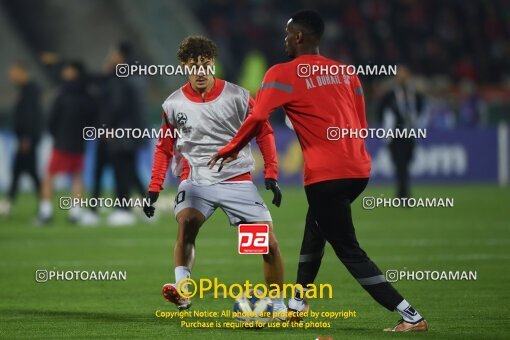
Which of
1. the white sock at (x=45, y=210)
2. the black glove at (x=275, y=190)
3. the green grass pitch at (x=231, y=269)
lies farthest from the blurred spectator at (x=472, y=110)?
the black glove at (x=275, y=190)

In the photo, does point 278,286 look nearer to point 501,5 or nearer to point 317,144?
point 317,144

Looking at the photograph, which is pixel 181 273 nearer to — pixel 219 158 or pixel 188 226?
pixel 188 226

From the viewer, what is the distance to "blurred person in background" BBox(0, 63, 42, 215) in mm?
20938

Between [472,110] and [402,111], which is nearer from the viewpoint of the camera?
[402,111]

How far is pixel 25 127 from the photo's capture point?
21.0 m

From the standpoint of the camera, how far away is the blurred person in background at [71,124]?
20.0 m

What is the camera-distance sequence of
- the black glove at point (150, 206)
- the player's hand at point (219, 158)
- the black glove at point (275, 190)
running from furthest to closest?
the black glove at point (150, 206), the black glove at point (275, 190), the player's hand at point (219, 158)

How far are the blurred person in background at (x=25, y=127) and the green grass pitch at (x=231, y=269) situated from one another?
0.72m

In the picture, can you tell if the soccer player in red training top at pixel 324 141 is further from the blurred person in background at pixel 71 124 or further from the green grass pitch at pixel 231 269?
the blurred person in background at pixel 71 124

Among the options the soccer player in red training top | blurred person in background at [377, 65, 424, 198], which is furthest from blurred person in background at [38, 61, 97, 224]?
the soccer player in red training top

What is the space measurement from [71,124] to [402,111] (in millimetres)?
6032

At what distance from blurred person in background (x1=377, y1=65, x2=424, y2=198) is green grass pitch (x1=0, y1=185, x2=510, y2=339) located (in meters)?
0.68

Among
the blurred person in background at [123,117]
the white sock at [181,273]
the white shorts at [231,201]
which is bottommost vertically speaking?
the white sock at [181,273]

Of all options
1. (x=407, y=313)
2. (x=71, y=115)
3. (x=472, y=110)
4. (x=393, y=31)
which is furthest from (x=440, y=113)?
(x=407, y=313)
